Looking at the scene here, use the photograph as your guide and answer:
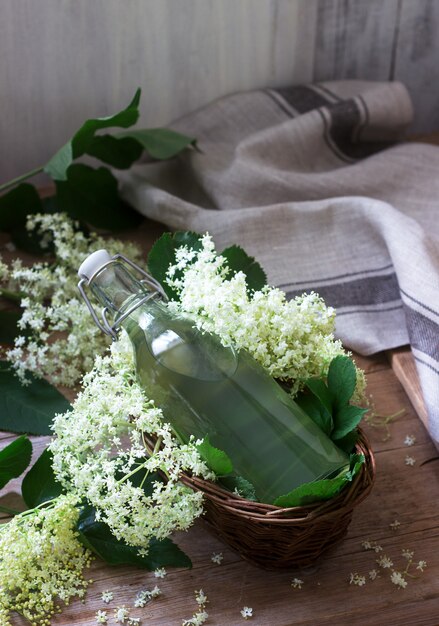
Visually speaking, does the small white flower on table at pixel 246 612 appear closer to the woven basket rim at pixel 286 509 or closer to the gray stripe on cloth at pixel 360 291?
the woven basket rim at pixel 286 509

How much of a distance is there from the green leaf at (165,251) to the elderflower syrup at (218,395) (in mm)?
93

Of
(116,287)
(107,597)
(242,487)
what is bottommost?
(107,597)

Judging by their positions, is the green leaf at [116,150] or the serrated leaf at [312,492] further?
the green leaf at [116,150]

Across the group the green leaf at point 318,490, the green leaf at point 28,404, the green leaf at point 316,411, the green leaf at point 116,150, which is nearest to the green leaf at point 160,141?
the green leaf at point 116,150

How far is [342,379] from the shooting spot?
0.72 metres

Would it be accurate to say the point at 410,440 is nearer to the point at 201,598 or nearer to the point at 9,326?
the point at 201,598

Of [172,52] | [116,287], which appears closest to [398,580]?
[116,287]

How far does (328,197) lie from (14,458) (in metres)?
0.59

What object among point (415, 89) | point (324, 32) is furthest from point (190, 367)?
point (415, 89)

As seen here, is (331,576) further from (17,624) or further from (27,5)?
(27,5)

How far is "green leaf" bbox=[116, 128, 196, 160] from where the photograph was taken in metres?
1.10

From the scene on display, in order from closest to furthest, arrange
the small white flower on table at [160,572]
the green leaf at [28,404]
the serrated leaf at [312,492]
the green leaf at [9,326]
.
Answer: the serrated leaf at [312,492]
the small white flower on table at [160,572]
the green leaf at [28,404]
the green leaf at [9,326]

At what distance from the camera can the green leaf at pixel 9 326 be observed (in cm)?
97

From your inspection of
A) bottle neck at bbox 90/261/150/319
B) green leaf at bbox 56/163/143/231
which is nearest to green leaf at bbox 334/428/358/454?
bottle neck at bbox 90/261/150/319
